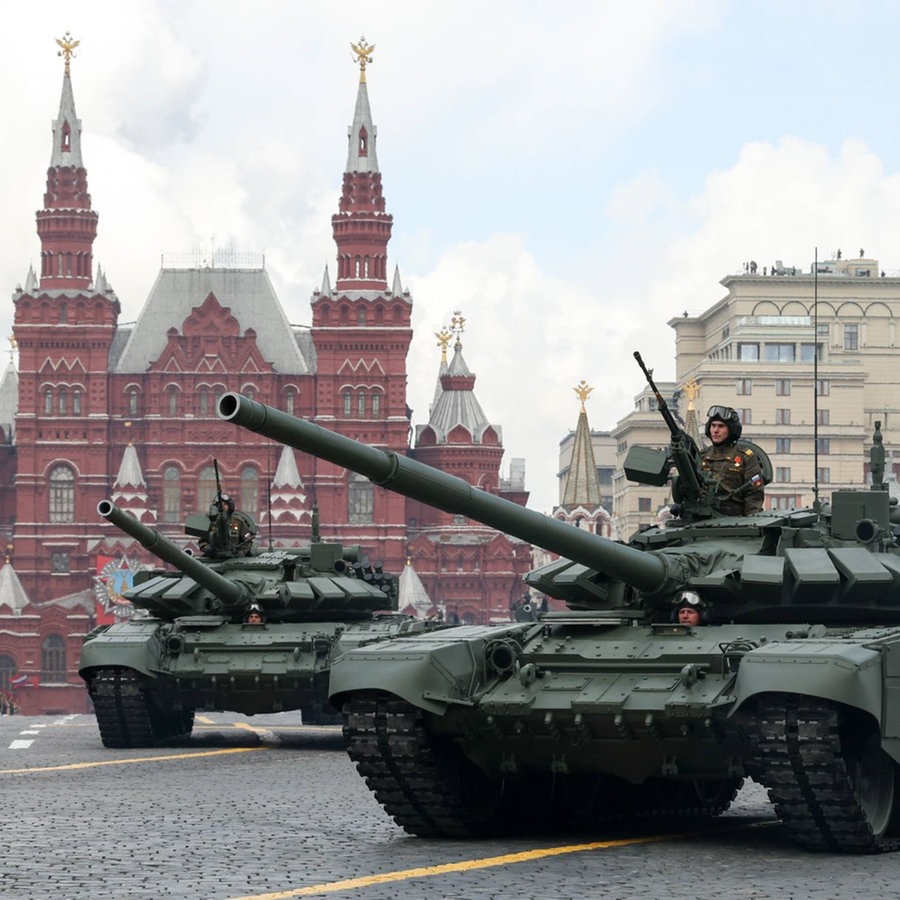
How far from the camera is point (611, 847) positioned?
44.7 ft

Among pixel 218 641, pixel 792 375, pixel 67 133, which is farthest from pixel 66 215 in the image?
pixel 218 641

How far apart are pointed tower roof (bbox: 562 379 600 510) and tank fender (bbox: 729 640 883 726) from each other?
377ft

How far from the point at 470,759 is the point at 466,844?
0.57m

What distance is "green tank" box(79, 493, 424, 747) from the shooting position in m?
24.7

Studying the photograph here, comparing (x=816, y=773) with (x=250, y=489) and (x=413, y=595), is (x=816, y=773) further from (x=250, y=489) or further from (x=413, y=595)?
(x=250, y=489)

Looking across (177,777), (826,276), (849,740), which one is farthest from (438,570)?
(849,740)

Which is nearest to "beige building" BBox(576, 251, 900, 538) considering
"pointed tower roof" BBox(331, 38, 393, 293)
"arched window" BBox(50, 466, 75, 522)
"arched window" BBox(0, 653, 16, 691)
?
"pointed tower roof" BBox(331, 38, 393, 293)

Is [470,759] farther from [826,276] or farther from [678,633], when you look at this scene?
[826,276]

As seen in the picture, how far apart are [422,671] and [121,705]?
11.7m

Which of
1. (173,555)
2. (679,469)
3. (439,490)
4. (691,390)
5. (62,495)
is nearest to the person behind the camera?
(439,490)

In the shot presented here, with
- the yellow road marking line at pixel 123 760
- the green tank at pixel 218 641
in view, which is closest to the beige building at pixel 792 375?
the green tank at pixel 218 641

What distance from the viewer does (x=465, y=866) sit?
497 inches

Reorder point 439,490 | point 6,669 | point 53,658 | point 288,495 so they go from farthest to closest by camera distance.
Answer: point 288,495 → point 53,658 → point 6,669 → point 439,490

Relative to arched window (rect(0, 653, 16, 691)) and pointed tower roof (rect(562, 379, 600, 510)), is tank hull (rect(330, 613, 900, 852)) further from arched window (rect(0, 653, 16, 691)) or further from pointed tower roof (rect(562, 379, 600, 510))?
pointed tower roof (rect(562, 379, 600, 510))
